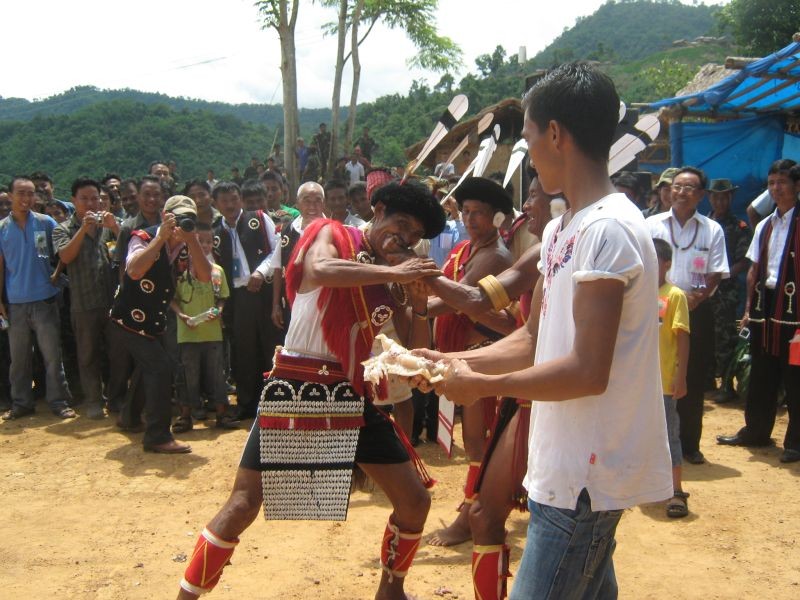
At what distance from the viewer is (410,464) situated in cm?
341

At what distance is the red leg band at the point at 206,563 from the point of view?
3180 millimetres

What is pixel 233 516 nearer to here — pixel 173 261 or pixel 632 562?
pixel 632 562

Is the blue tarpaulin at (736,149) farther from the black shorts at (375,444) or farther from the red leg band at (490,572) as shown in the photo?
the red leg band at (490,572)

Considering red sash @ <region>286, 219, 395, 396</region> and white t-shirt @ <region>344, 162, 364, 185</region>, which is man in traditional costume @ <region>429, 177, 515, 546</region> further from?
white t-shirt @ <region>344, 162, 364, 185</region>

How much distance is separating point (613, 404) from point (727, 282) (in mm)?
6901

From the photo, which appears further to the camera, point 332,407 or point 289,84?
point 289,84

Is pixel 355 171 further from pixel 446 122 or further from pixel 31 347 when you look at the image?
pixel 446 122

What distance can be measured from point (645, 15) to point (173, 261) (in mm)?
103459

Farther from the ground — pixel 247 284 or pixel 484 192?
pixel 484 192

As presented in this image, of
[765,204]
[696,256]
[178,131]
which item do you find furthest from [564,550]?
[178,131]

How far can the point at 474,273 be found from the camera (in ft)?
14.5

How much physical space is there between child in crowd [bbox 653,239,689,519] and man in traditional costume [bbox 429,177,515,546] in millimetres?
1228

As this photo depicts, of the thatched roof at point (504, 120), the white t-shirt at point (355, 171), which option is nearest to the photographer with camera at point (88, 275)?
the thatched roof at point (504, 120)

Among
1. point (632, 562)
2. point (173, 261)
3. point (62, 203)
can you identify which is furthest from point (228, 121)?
point (632, 562)
